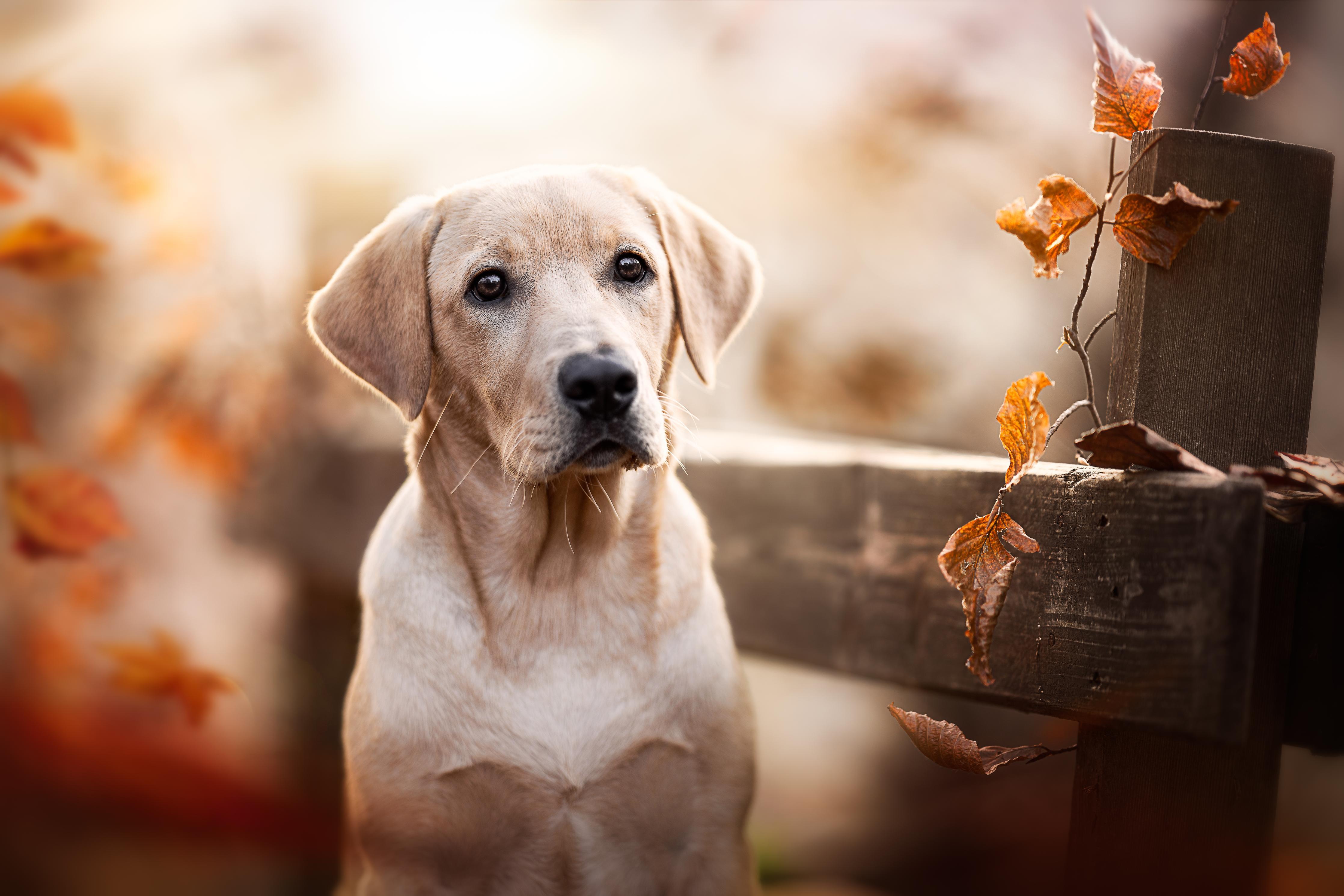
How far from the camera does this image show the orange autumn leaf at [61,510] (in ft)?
10.3

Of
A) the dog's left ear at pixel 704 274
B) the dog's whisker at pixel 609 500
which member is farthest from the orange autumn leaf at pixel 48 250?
the dog's whisker at pixel 609 500

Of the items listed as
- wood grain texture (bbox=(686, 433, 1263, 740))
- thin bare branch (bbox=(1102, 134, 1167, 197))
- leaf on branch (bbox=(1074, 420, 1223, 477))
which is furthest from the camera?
thin bare branch (bbox=(1102, 134, 1167, 197))

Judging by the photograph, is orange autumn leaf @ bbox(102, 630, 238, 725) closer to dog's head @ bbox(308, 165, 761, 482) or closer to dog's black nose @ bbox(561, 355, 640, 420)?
dog's head @ bbox(308, 165, 761, 482)

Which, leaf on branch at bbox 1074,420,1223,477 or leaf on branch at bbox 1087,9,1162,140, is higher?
leaf on branch at bbox 1087,9,1162,140

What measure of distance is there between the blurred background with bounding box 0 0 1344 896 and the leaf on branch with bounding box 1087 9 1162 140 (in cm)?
162

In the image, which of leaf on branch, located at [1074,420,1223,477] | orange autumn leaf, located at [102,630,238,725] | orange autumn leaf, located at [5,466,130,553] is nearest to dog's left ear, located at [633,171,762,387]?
leaf on branch, located at [1074,420,1223,477]

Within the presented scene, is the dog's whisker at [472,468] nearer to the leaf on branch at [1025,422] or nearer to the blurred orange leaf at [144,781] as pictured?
the leaf on branch at [1025,422]

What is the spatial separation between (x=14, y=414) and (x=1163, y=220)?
3.77 meters

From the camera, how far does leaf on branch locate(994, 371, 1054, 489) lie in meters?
1.75

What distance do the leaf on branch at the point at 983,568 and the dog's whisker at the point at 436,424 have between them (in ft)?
4.13

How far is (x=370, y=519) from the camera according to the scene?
14.2 ft

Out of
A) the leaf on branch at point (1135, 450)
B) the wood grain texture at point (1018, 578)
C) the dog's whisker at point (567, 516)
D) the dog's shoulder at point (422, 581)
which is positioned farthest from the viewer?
the dog's whisker at point (567, 516)

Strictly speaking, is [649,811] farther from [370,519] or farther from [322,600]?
[322,600]

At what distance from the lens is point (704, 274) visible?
2.46m
